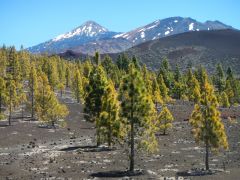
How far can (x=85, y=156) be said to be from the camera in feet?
188

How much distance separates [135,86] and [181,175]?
35.5ft

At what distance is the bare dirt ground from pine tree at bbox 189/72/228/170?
336 cm

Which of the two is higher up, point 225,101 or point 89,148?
point 225,101

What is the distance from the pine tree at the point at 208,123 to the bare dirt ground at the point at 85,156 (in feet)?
11.0

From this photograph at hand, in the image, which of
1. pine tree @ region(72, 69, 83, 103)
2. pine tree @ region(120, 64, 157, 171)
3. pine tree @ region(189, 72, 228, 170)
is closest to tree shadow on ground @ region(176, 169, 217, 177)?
pine tree @ region(189, 72, 228, 170)

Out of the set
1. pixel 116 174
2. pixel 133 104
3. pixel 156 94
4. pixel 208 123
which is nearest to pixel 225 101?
pixel 156 94

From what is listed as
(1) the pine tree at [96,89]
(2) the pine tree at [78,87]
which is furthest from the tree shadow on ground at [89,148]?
(2) the pine tree at [78,87]

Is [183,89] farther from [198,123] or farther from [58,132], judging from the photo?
[198,123]

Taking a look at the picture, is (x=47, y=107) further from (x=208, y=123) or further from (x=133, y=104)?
(x=208, y=123)

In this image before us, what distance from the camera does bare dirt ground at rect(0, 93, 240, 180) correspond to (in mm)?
46594

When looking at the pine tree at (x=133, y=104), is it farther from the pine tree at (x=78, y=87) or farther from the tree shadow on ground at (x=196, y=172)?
the pine tree at (x=78, y=87)

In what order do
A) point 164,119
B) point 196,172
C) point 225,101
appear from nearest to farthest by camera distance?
point 196,172
point 164,119
point 225,101

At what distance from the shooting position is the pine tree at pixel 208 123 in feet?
160

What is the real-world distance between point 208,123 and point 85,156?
57.9ft
